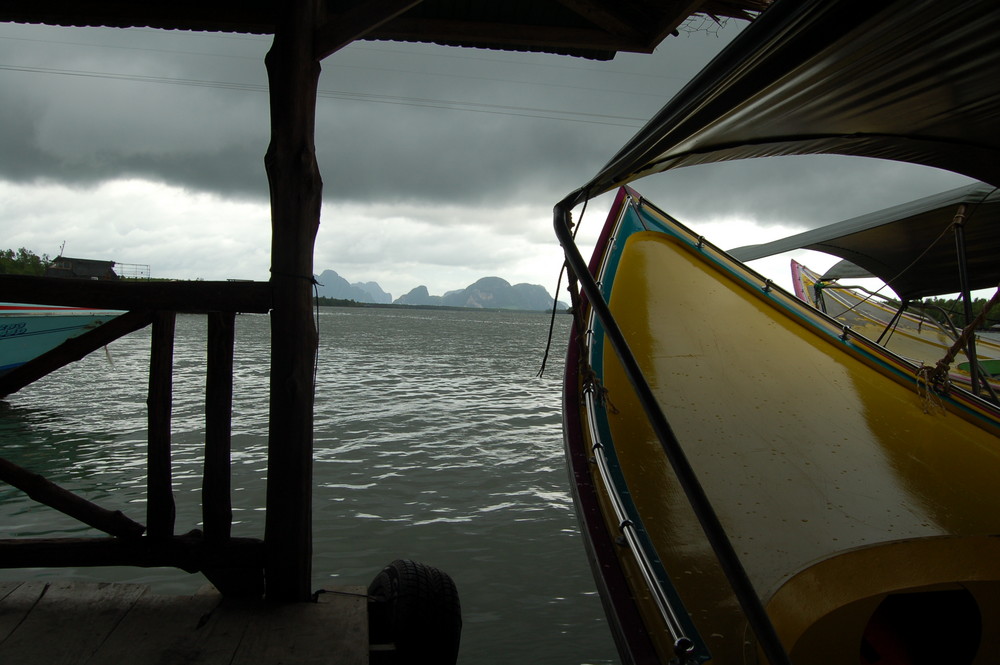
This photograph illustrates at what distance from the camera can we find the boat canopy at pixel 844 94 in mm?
1659

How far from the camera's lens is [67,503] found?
269 centimetres

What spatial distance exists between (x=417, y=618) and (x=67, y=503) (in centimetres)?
166

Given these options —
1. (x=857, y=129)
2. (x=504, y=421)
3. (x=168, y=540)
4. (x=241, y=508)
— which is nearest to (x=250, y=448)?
(x=241, y=508)

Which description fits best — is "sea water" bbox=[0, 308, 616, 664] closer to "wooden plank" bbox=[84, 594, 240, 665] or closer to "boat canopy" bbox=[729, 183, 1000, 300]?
"wooden plank" bbox=[84, 594, 240, 665]

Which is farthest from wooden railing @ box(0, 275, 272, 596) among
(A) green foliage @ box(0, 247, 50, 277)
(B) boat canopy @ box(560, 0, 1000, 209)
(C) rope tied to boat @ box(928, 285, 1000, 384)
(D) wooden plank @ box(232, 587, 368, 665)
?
(A) green foliage @ box(0, 247, 50, 277)

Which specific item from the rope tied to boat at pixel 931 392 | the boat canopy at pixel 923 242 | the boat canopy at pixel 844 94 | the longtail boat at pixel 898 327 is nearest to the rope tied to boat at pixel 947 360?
the rope tied to boat at pixel 931 392

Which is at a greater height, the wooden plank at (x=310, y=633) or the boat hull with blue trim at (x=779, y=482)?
the boat hull with blue trim at (x=779, y=482)

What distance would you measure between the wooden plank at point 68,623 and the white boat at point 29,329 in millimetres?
9818

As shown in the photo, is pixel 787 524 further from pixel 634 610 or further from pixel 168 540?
pixel 168 540

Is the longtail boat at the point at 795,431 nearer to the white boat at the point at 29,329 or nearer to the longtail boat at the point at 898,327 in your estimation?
the longtail boat at the point at 898,327

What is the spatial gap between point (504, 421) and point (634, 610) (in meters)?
8.84

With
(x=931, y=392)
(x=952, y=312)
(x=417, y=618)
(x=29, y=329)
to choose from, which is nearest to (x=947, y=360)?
(x=931, y=392)

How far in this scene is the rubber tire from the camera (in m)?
2.96

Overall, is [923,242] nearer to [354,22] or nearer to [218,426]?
[354,22]
